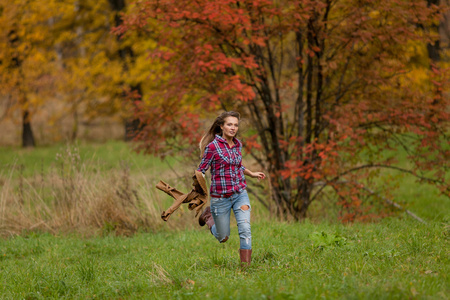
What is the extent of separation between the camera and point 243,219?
4617 millimetres

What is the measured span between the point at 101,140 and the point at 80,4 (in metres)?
6.44

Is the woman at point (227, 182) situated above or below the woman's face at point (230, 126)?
below

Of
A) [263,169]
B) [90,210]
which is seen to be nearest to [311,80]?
[263,169]

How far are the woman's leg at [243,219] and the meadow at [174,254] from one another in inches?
10.3

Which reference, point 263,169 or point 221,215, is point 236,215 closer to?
point 221,215

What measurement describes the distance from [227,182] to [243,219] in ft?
1.33

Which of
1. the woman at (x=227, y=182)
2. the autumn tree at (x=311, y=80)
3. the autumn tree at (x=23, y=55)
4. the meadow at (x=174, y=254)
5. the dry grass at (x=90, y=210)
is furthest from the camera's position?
the autumn tree at (x=23, y=55)

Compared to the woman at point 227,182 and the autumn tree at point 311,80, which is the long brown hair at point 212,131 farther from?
the autumn tree at point 311,80

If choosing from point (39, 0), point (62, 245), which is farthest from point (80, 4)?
point (62, 245)

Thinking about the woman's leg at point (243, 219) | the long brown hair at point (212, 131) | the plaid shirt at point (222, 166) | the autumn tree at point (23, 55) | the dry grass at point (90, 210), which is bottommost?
the dry grass at point (90, 210)

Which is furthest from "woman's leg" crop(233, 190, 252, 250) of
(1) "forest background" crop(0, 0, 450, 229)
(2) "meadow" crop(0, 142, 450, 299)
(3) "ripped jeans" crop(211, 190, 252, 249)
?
(1) "forest background" crop(0, 0, 450, 229)

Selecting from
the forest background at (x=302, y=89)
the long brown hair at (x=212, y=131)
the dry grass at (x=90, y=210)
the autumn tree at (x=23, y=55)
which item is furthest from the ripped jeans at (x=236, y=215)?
the autumn tree at (x=23, y=55)

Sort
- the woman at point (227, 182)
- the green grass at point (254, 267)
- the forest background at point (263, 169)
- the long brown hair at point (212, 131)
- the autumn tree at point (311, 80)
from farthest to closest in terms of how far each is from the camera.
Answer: the autumn tree at point (311, 80) → the long brown hair at point (212, 131) → the woman at point (227, 182) → the forest background at point (263, 169) → the green grass at point (254, 267)

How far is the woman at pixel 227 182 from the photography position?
4.62 metres
